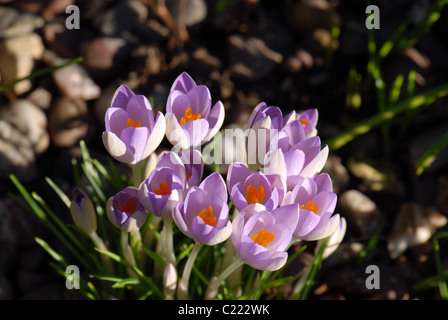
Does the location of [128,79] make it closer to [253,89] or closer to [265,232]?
[253,89]

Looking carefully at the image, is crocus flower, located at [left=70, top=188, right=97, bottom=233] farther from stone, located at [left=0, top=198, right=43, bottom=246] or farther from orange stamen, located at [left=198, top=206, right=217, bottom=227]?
stone, located at [left=0, top=198, right=43, bottom=246]

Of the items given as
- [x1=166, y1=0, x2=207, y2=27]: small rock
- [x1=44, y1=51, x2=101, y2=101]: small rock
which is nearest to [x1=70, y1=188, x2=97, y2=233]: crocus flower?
[x1=44, y1=51, x2=101, y2=101]: small rock

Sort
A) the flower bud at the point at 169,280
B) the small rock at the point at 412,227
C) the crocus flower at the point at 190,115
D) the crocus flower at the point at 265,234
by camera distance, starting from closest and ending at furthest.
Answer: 1. the crocus flower at the point at 265,234
2. the crocus flower at the point at 190,115
3. the flower bud at the point at 169,280
4. the small rock at the point at 412,227

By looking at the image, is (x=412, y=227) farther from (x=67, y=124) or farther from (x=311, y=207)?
(x=67, y=124)

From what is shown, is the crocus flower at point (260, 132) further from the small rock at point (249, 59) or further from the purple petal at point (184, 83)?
the small rock at point (249, 59)

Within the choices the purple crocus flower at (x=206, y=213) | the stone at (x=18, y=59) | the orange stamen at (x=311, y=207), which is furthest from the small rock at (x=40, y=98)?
the orange stamen at (x=311, y=207)

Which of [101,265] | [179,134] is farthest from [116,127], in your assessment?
[101,265]
